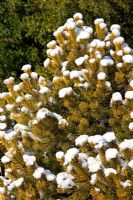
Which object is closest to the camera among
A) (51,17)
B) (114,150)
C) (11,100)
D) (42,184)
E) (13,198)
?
(114,150)

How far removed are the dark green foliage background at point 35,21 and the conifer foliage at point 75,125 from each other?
2.27 m

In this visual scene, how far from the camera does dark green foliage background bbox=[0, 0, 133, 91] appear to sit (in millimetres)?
7930

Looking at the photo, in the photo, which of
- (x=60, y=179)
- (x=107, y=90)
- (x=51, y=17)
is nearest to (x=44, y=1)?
(x=51, y=17)

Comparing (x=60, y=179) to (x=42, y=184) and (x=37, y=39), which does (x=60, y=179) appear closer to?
(x=42, y=184)

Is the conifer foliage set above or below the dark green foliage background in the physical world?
below

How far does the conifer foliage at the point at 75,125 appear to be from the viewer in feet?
15.3

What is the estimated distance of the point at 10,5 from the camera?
8242 millimetres

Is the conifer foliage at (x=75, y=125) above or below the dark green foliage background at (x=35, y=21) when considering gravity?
below

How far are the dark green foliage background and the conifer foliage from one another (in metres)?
2.27

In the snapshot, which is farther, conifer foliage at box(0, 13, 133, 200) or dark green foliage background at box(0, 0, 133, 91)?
dark green foliage background at box(0, 0, 133, 91)

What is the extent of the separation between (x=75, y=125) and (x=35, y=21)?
3335mm

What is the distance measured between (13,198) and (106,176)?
116 centimetres

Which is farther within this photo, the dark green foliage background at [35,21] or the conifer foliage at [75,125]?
the dark green foliage background at [35,21]

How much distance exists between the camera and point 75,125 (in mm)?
5211
